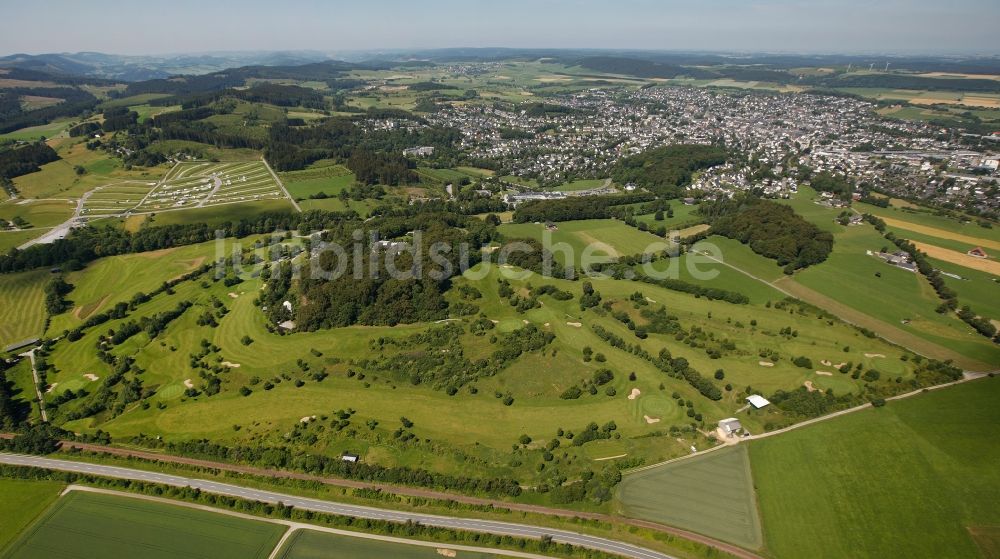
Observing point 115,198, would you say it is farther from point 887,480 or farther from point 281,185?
point 887,480

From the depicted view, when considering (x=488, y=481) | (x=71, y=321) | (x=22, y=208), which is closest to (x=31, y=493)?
(x=71, y=321)

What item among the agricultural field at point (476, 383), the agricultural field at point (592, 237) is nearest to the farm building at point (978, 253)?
the agricultural field at point (476, 383)

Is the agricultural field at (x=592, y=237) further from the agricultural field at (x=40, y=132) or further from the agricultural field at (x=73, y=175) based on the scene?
the agricultural field at (x=40, y=132)

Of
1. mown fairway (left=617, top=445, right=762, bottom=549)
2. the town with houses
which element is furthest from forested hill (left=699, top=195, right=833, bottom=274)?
mown fairway (left=617, top=445, right=762, bottom=549)

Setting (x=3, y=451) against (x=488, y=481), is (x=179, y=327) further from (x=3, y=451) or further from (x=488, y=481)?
(x=488, y=481)

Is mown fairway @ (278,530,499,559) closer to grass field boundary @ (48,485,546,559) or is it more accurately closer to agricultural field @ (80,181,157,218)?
grass field boundary @ (48,485,546,559)

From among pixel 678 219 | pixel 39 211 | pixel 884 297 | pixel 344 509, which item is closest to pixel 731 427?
pixel 344 509
